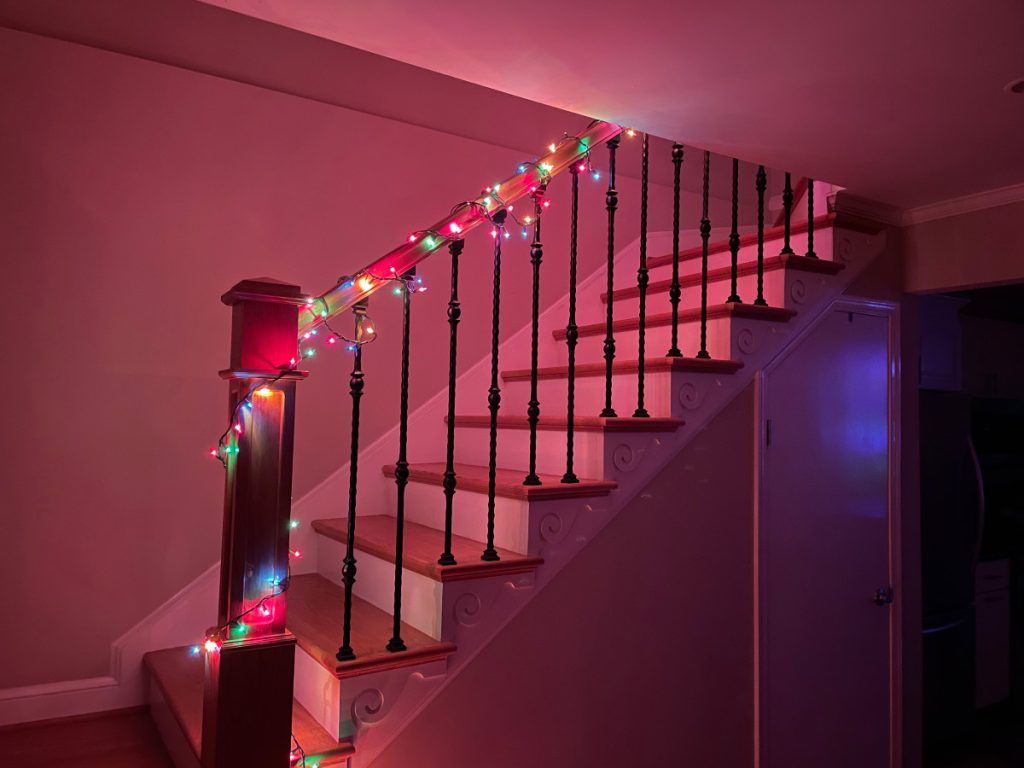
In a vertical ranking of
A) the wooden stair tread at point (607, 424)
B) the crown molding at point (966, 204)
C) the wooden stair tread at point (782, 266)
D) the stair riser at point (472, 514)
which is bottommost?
the stair riser at point (472, 514)

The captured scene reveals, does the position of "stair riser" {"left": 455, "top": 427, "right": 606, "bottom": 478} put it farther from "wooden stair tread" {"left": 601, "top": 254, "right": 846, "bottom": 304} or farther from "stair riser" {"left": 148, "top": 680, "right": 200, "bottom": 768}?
"stair riser" {"left": 148, "top": 680, "right": 200, "bottom": 768}

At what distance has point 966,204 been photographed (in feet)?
9.58

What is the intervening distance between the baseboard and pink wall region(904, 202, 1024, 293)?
3194mm

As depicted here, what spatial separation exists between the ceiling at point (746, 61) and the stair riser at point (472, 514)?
126 cm

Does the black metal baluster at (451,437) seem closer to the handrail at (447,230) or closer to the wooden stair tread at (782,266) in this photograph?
the handrail at (447,230)

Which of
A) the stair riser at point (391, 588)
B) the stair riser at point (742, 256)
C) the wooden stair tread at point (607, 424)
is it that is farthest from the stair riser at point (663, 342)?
the stair riser at point (391, 588)

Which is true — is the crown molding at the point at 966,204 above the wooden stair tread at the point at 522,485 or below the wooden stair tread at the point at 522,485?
above

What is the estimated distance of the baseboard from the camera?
2373 mm

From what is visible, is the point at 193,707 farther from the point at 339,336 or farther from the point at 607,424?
the point at 607,424

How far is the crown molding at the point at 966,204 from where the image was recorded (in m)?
2.77

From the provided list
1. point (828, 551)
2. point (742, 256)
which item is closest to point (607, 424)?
point (828, 551)

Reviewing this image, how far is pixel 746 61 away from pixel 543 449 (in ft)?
4.57

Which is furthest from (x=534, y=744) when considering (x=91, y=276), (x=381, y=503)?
(x=91, y=276)

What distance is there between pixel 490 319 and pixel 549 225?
0.61 m
